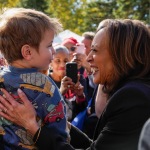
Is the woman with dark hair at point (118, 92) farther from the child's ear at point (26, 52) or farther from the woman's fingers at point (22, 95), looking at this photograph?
the child's ear at point (26, 52)

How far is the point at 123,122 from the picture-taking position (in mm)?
→ 1149

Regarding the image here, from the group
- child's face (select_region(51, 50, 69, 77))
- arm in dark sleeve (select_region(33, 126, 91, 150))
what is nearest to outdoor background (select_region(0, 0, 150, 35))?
child's face (select_region(51, 50, 69, 77))

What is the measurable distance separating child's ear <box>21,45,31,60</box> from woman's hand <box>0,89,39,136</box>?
0.92 ft

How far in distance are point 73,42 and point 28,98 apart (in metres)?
3.61

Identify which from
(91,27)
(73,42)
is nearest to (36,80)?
(73,42)

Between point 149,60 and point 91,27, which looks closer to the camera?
point 149,60

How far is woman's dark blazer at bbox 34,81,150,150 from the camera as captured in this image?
113 cm

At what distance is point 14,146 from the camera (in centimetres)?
129

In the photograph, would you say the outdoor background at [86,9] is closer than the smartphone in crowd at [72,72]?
No

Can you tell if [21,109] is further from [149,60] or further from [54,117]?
[149,60]

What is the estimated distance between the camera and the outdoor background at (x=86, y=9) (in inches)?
706

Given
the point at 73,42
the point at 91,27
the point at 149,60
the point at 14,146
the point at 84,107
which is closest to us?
the point at 14,146

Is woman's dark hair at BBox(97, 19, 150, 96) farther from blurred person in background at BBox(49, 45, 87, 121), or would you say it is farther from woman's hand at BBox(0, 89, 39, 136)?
blurred person in background at BBox(49, 45, 87, 121)

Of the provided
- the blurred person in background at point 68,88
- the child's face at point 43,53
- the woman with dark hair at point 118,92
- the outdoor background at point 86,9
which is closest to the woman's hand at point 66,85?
the blurred person in background at point 68,88
